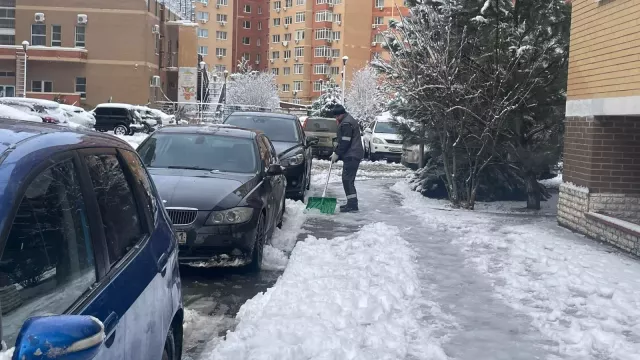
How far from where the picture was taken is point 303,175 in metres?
13.9

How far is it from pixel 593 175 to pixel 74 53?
4407cm

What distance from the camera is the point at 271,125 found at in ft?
49.7

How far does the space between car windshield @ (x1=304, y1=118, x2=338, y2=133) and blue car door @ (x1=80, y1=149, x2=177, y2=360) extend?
2361 cm

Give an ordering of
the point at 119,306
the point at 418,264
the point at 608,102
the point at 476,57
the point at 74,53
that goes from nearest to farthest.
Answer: the point at 119,306 → the point at 418,264 → the point at 608,102 → the point at 476,57 → the point at 74,53

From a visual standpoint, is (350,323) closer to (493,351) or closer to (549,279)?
(493,351)

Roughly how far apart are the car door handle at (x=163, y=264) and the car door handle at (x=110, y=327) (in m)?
0.87

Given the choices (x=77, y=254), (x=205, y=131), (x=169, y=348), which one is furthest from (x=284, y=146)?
(x=77, y=254)

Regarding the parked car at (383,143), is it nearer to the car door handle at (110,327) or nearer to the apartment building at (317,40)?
the car door handle at (110,327)

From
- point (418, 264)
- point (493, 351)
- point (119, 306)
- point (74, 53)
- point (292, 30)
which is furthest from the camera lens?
point (292, 30)

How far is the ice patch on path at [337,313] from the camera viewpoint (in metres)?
5.13

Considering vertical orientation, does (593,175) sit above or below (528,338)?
above

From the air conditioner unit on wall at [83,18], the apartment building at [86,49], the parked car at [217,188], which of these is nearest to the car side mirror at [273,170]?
the parked car at [217,188]

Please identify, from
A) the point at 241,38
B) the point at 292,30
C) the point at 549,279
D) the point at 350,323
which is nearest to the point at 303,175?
the point at 549,279

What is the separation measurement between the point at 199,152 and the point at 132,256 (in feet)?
19.4
